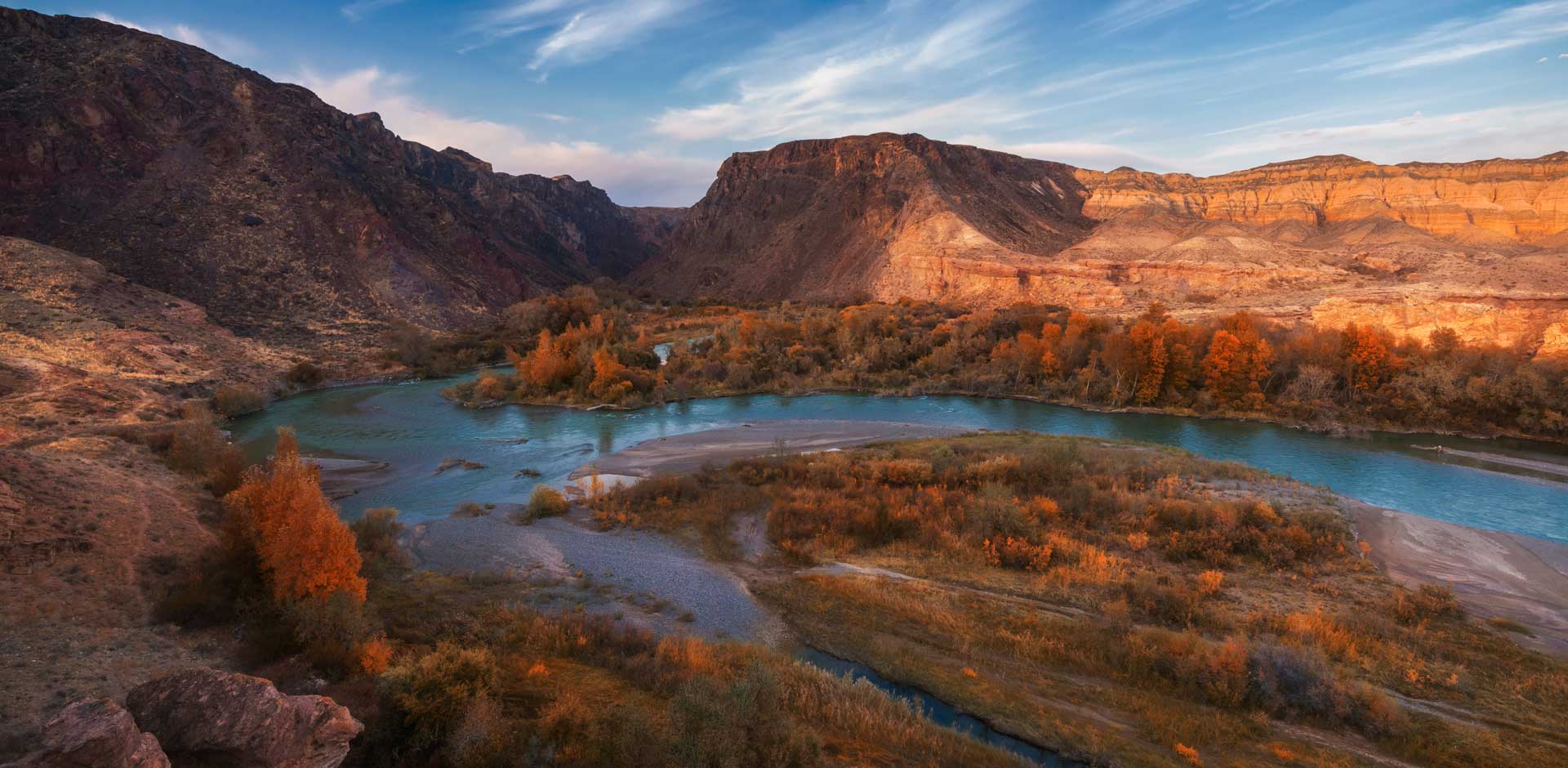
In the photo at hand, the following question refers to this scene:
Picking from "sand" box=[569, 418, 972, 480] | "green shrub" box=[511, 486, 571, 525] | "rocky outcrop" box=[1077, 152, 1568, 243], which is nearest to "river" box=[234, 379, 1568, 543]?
"sand" box=[569, 418, 972, 480]

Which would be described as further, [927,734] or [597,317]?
[597,317]

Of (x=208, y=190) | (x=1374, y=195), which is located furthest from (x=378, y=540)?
(x=1374, y=195)

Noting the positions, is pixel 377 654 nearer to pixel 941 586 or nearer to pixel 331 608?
pixel 331 608

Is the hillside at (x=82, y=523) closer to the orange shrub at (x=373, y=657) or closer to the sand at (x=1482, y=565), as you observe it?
the orange shrub at (x=373, y=657)

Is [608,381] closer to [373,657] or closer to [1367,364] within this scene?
[373,657]

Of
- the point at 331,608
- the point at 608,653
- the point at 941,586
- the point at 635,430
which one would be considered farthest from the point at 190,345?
the point at 941,586

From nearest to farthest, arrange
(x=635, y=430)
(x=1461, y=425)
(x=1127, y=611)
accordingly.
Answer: (x=1127, y=611) → (x=1461, y=425) → (x=635, y=430)

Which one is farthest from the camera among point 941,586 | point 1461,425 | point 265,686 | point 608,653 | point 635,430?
point 635,430

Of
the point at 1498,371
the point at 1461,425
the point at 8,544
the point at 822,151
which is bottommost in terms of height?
the point at 1461,425
